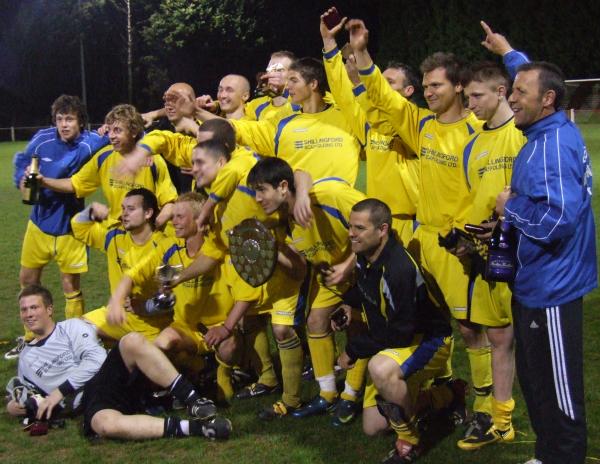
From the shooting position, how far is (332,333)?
5.55 meters

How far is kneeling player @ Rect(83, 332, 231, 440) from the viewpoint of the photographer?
4961 mm

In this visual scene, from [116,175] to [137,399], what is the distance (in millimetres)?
2208

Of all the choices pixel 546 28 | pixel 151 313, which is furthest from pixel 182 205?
pixel 546 28

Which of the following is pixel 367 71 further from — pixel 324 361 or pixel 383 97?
pixel 324 361

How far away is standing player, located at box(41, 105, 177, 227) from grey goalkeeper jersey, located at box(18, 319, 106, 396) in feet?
4.41

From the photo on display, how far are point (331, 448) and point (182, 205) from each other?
1.91 metres

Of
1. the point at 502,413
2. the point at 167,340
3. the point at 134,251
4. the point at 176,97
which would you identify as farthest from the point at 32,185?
the point at 502,413

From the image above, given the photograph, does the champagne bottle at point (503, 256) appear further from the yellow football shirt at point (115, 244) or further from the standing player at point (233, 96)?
the standing player at point (233, 96)

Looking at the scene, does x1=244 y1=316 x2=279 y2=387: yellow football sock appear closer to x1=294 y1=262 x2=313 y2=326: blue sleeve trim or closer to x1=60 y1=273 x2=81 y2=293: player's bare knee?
x1=294 y1=262 x2=313 y2=326: blue sleeve trim

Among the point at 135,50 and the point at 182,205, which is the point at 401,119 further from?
the point at 135,50

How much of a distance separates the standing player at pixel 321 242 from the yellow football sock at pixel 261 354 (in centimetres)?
43

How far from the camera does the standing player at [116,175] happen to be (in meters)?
6.55

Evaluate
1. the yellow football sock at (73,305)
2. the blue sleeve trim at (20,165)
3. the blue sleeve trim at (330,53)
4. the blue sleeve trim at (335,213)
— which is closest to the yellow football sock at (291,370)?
the blue sleeve trim at (335,213)

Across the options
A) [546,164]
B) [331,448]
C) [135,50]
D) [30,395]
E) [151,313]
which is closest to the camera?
[546,164]
